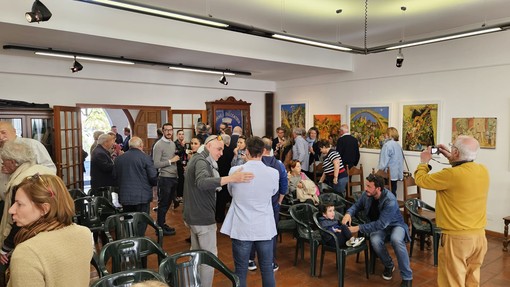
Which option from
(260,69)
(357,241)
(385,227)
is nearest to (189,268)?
(357,241)

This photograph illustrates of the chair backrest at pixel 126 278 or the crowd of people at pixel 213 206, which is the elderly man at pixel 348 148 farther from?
the chair backrest at pixel 126 278

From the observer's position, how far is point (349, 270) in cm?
441

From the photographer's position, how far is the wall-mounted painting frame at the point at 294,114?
9616 millimetres

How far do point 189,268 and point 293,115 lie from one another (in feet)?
24.8

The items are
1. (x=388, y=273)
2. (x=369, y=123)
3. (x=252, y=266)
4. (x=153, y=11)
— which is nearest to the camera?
(x=153, y=11)

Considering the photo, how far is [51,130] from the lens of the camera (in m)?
6.71

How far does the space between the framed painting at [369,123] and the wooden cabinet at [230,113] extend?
10.1 ft

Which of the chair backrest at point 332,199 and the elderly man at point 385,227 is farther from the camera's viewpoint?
the chair backrest at point 332,199

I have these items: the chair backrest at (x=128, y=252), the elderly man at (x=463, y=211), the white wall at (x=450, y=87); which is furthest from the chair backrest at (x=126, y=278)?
the white wall at (x=450, y=87)

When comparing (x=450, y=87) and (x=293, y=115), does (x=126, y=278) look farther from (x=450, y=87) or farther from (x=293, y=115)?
(x=293, y=115)

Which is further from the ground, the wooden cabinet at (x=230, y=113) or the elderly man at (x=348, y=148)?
the wooden cabinet at (x=230, y=113)

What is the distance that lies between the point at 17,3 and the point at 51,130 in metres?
3.05

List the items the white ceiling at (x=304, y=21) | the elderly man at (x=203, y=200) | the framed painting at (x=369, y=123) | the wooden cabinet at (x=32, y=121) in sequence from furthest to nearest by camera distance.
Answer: the framed painting at (x=369, y=123) → the wooden cabinet at (x=32, y=121) → the white ceiling at (x=304, y=21) → the elderly man at (x=203, y=200)

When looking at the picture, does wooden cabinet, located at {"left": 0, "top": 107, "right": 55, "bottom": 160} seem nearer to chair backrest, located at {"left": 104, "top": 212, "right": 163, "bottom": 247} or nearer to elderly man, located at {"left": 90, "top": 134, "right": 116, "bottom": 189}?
elderly man, located at {"left": 90, "top": 134, "right": 116, "bottom": 189}
